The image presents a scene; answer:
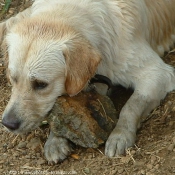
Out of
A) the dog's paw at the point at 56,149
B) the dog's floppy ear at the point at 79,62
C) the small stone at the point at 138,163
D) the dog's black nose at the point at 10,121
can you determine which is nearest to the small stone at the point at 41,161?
the dog's paw at the point at 56,149

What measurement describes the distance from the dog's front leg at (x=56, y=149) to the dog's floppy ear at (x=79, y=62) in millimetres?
493

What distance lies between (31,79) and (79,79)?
39 centimetres

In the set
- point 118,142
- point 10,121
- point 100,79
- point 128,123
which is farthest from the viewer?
point 100,79

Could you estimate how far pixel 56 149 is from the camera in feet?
14.3

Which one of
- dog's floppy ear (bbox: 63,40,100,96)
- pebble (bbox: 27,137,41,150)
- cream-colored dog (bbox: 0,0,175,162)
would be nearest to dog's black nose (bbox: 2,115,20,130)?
cream-colored dog (bbox: 0,0,175,162)

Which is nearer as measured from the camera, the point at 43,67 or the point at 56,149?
the point at 43,67

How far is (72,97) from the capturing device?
438cm

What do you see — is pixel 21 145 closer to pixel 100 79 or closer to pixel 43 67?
pixel 43 67

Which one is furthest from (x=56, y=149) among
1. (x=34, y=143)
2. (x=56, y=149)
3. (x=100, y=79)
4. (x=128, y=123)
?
(x=100, y=79)

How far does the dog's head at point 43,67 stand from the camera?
13.6 feet

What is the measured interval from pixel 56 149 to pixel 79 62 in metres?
0.77

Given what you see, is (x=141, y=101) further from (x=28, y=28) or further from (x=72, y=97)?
(x=28, y=28)

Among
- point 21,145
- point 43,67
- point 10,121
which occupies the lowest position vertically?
point 21,145

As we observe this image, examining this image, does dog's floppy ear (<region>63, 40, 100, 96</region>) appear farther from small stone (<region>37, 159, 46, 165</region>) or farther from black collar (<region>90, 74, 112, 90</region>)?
small stone (<region>37, 159, 46, 165</region>)
